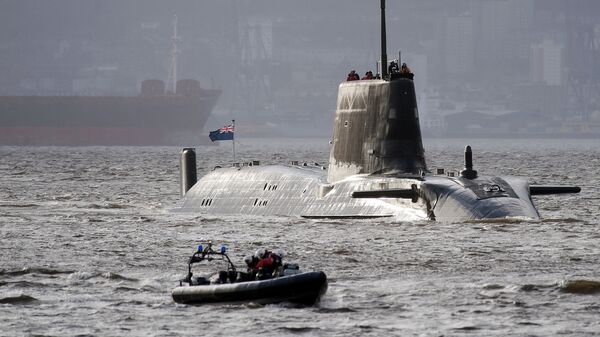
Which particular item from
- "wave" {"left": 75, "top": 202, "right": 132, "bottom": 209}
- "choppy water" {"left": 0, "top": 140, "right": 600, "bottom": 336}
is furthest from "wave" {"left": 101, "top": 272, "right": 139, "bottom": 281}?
"wave" {"left": 75, "top": 202, "right": 132, "bottom": 209}

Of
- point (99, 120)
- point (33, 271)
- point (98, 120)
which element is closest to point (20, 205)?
point (33, 271)

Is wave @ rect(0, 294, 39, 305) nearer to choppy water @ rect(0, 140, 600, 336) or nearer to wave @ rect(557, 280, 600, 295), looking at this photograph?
choppy water @ rect(0, 140, 600, 336)

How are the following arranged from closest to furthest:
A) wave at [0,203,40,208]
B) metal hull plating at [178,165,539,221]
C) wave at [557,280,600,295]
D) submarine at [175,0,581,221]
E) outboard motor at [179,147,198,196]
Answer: wave at [557,280,600,295] < metal hull plating at [178,165,539,221] < submarine at [175,0,581,221] < outboard motor at [179,147,198,196] < wave at [0,203,40,208]

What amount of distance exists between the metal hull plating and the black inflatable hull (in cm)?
1154

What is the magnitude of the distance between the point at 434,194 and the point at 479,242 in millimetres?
3485

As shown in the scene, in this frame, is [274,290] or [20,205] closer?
[274,290]

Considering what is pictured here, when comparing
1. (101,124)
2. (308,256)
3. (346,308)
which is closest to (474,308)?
(346,308)

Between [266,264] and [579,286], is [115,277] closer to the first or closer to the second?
[266,264]

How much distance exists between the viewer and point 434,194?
39062mm

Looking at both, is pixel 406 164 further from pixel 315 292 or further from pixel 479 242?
pixel 315 292

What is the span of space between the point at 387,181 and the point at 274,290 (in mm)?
14087

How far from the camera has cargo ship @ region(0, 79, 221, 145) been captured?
7190 inches

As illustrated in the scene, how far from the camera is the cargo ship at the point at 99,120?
183 m

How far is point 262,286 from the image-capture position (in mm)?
26094
